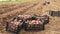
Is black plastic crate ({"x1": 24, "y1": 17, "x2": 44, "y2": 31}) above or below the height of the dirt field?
above

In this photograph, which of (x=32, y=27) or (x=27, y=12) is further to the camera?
(x=27, y=12)

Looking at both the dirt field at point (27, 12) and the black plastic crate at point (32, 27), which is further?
the dirt field at point (27, 12)

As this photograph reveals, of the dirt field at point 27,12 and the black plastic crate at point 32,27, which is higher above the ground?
the black plastic crate at point 32,27

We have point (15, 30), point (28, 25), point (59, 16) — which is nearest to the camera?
point (15, 30)

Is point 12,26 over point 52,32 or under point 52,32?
over

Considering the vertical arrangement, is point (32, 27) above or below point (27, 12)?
above

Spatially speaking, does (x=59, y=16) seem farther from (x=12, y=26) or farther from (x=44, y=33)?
(x=12, y=26)

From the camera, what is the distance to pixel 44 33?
36.9ft

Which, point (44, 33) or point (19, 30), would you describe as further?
point (44, 33)

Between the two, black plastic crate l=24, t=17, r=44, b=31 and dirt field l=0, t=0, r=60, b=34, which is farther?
dirt field l=0, t=0, r=60, b=34

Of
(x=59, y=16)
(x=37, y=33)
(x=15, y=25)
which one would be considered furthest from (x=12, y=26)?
(x=59, y=16)

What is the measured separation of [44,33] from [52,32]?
21.7 inches

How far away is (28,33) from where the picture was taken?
11.0 metres

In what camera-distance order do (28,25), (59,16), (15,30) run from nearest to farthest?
(15,30), (28,25), (59,16)
